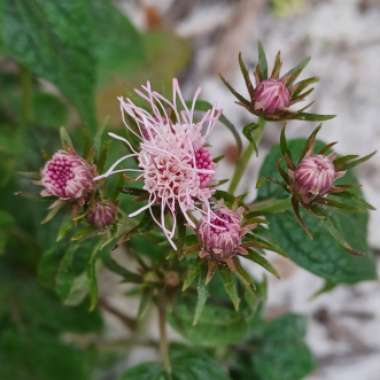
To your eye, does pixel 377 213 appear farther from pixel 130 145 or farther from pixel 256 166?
pixel 130 145

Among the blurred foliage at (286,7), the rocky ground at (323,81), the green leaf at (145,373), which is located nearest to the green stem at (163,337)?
the green leaf at (145,373)

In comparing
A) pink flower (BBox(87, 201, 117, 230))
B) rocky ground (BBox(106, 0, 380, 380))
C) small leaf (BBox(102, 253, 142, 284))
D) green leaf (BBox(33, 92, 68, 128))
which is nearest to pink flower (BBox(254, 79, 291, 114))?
pink flower (BBox(87, 201, 117, 230))

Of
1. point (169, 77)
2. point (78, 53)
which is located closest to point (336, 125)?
point (169, 77)

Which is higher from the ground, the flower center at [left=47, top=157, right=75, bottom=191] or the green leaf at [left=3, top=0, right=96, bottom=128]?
the green leaf at [left=3, top=0, right=96, bottom=128]

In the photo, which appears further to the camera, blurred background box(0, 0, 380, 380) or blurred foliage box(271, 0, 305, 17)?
blurred foliage box(271, 0, 305, 17)

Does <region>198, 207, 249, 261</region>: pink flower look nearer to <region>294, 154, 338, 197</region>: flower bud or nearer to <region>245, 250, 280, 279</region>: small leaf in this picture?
<region>245, 250, 280, 279</region>: small leaf

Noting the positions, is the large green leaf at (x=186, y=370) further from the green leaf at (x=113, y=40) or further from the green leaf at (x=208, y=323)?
the green leaf at (x=113, y=40)

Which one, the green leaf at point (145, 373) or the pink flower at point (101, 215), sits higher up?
the pink flower at point (101, 215)
